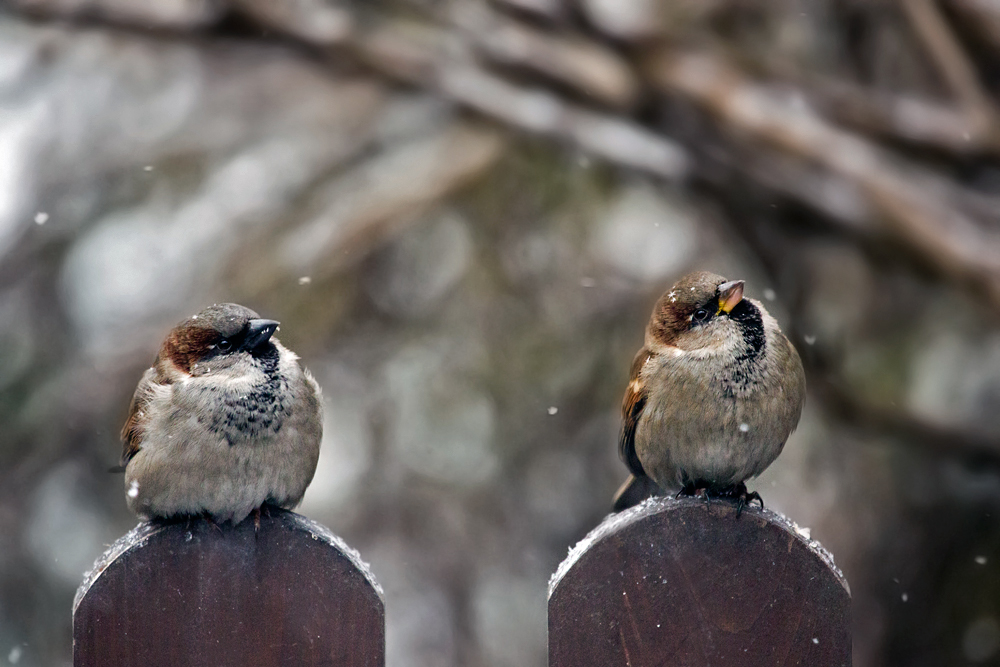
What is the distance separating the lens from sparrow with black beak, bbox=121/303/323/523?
6.56 feet

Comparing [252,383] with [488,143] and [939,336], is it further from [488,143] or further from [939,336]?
[939,336]

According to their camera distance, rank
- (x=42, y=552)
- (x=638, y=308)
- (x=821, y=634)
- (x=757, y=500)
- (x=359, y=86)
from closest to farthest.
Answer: (x=821, y=634), (x=757, y=500), (x=42, y=552), (x=638, y=308), (x=359, y=86)

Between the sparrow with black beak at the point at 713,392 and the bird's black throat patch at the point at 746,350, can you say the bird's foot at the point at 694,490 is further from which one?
the bird's black throat patch at the point at 746,350

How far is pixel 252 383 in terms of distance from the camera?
6.88 feet

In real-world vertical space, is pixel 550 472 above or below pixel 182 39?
below

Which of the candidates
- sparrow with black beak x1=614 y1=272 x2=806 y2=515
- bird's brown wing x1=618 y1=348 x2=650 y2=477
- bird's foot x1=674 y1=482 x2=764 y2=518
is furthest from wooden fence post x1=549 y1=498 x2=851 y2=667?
bird's brown wing x1=618 y1=348 x2=650 y2=477

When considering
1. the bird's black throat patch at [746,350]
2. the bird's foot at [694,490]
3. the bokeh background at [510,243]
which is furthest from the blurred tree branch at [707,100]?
the bird's foot at [694,490]

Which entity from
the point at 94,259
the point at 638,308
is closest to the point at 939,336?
the point at 638,308

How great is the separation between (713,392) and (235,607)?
3.25 feet

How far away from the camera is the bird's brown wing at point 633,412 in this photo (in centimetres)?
227

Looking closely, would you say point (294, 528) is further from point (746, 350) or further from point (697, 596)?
point (746, 350)

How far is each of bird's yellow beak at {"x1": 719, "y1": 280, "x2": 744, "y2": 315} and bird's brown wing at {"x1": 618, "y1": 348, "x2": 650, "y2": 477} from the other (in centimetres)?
21

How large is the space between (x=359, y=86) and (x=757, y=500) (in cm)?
300

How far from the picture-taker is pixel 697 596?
5.35 ft
